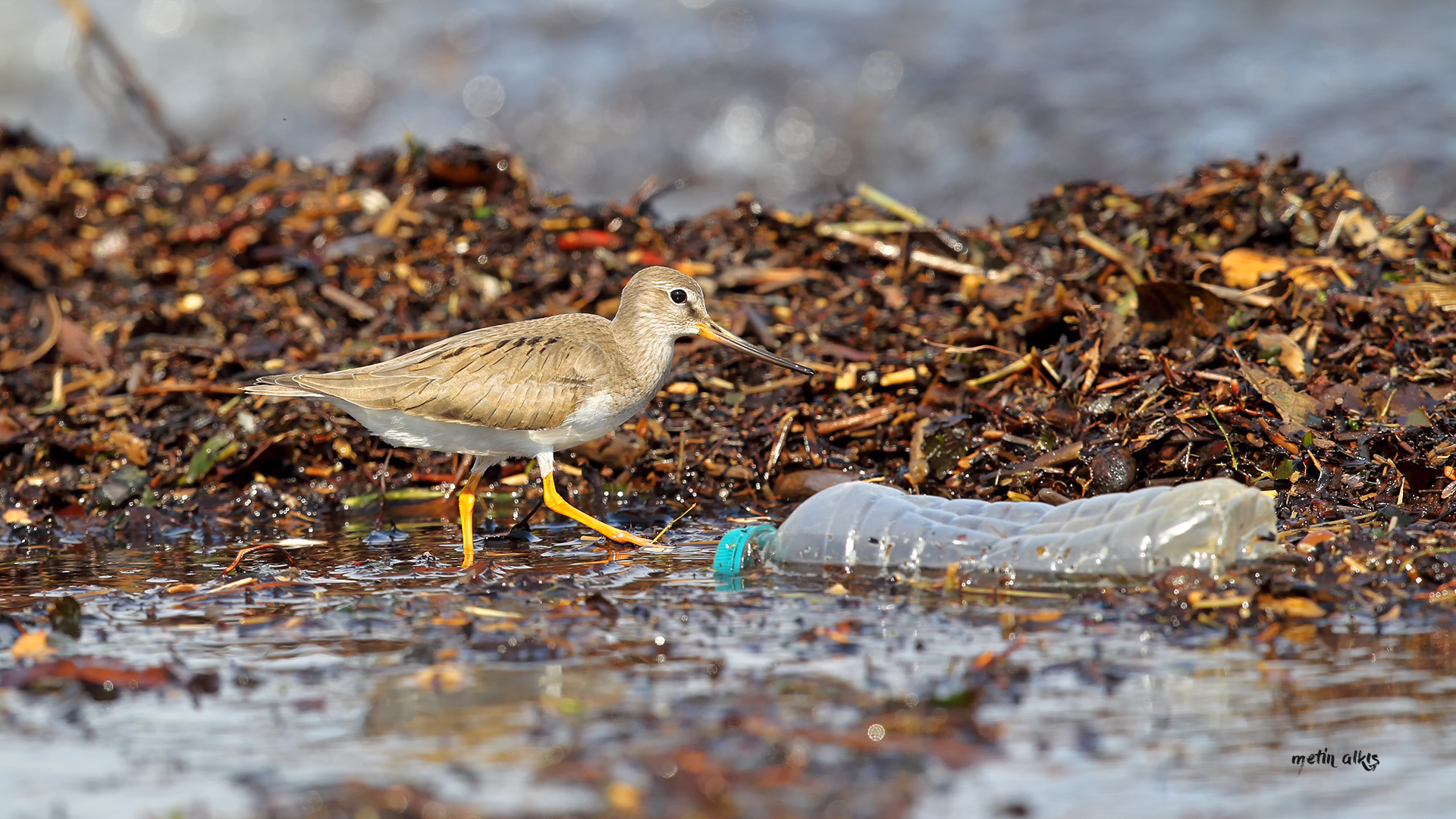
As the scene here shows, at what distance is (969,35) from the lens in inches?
540

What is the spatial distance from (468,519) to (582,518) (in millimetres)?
508

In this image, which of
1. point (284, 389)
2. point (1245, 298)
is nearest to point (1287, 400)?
point (1245, 298)

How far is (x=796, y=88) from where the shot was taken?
1367 centimetres

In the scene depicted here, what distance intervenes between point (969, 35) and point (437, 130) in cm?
559

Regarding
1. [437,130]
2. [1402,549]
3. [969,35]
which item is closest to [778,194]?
[969,35]

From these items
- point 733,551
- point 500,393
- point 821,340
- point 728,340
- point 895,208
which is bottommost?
point 733,551

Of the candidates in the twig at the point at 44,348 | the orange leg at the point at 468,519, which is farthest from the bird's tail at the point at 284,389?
the twig at the point at 44,348

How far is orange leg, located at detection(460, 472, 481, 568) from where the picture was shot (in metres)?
5.62

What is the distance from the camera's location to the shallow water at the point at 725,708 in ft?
10.5

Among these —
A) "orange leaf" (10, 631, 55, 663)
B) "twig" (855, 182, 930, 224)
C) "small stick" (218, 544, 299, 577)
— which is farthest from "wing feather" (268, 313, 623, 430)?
"twig" (855, 182, 930, 224)

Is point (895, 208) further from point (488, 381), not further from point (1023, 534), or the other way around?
point (1023, 534)

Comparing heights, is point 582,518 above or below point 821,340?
below

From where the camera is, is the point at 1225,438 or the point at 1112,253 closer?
the point at 1225,438

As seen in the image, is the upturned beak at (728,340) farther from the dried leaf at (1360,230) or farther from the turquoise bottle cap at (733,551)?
the dried leaf at (1360,230)
